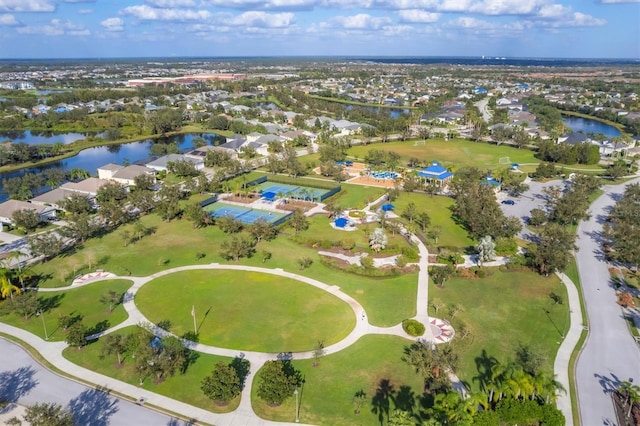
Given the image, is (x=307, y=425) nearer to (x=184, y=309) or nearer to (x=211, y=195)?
(x=184, y=309)

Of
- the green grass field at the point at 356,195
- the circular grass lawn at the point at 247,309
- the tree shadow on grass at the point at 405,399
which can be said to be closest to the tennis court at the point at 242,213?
→ the green grass field at the point at 356,195

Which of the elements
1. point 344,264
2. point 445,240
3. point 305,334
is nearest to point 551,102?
point 445,240

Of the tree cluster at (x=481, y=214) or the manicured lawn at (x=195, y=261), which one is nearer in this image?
the manicured lawn at (x=195, y=261)

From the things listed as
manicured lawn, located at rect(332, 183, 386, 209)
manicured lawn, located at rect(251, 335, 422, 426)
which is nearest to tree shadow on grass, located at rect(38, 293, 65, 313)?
manicured lawn, located at rect(251, 335, 422, 426)

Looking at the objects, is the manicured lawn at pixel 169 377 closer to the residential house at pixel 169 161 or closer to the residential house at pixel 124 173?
the residential house at pixel 124 173

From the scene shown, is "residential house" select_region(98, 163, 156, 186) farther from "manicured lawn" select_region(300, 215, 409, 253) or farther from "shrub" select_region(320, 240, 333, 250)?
"shrub" select_region(320, 240, 333, 250)

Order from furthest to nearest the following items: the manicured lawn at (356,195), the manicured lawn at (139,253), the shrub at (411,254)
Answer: the manicured lawn at (356,195) < the shrub at (411,254) < the manicured lawn at (139,253)
